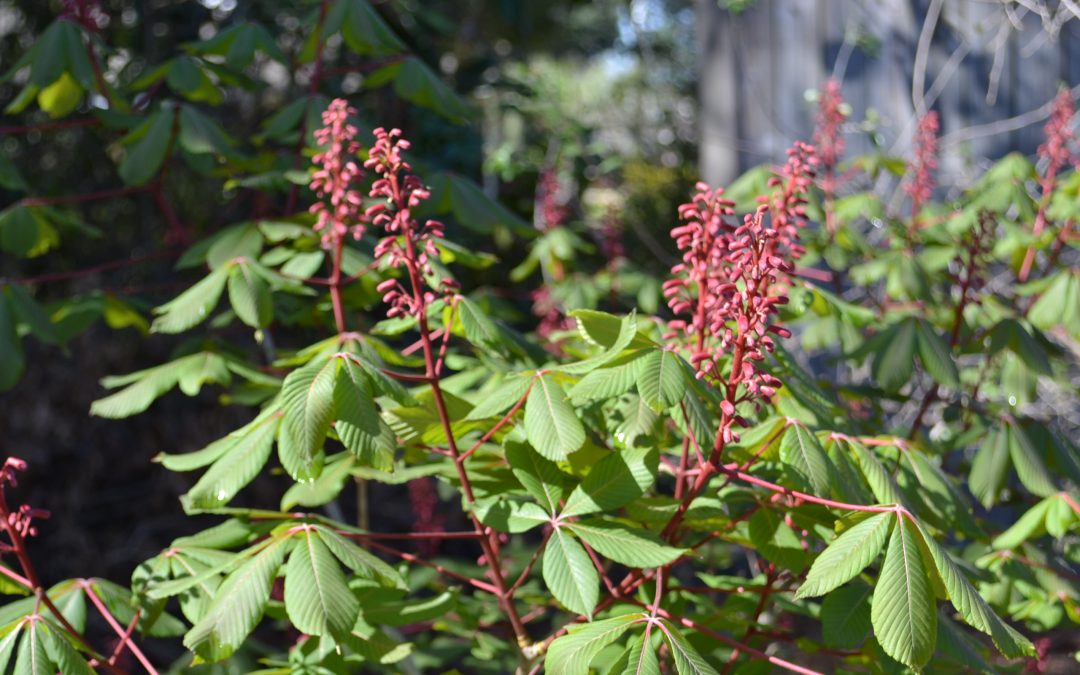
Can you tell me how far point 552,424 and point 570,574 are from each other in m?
0.19

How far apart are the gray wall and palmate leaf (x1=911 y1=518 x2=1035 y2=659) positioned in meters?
2.74

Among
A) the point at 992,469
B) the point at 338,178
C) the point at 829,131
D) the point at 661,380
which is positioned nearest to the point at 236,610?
the point at 661,380

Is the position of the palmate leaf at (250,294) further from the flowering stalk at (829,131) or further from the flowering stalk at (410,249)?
the flowering stalk at (829,131)

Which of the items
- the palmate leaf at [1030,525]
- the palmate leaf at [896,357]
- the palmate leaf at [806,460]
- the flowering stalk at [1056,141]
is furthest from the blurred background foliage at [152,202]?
the palmate leaf at [806,460]

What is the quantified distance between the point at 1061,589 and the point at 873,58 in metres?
2.53

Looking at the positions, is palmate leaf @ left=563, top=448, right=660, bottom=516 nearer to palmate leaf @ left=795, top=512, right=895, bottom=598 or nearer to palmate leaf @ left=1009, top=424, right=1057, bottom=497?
palmate leaf @ left=795, top=512, right=895, bottom=598

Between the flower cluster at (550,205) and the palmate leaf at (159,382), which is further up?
the palmate leaf at (159,382)

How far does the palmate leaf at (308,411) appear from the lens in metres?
1.31

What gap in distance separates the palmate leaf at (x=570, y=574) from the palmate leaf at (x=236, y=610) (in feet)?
1.15

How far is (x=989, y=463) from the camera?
6.35 feet

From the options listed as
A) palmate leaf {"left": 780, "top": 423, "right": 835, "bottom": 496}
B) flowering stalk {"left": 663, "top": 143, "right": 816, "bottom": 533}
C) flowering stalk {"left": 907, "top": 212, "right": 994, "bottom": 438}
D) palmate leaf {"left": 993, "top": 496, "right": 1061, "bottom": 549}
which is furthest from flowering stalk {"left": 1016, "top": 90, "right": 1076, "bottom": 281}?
palmate leaf {"left": 780, "top": 423, "right": 835, "bottom": 496}

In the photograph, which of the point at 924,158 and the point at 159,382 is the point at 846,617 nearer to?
the point at 159,382

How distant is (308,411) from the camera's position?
4.33 ft

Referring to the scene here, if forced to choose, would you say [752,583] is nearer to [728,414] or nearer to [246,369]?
[728,414]
